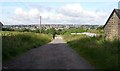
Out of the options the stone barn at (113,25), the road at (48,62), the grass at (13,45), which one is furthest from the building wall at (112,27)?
the road at (48,62)

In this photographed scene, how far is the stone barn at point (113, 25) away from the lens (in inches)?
1603

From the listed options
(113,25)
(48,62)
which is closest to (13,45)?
(48,62)

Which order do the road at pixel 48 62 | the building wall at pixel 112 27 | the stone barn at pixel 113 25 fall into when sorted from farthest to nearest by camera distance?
the building wall at pixel 112 27 < the stone barn at pixel 113 25 < the road at pixel 48 62

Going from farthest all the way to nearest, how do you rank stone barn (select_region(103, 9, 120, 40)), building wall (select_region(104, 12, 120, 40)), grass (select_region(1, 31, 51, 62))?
building wall (select_region(104, 12, 120, 40)) → stone barn (select_region(103, 9, 120, 40)) → grass (select_region(1, 31, 51, 62))

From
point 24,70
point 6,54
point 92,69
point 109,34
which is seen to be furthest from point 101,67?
point 109,34

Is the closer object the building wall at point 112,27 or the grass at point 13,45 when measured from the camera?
the grass at point 13,45

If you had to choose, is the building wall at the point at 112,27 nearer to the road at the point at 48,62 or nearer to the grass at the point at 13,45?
the grass at the point at 13,45

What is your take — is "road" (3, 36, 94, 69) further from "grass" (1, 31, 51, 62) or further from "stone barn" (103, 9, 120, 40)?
"stone barn" (103, 9, 120, 40)

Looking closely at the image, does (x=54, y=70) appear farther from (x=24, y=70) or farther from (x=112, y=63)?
(x=112, y=63)

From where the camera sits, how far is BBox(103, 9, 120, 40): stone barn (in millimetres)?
40728

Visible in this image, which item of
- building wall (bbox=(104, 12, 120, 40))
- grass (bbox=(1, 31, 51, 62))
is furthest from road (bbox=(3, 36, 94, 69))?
building wall (bbox=(104, 12, 120, 40))

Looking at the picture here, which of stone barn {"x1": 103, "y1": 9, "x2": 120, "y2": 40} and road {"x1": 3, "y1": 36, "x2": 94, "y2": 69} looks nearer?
road {"x1": 3, "y1": 36, "x2": 94, "y2": 69}

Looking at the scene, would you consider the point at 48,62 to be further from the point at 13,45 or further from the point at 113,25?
the point at 113,25

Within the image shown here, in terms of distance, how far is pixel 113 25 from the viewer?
43.2 meters
